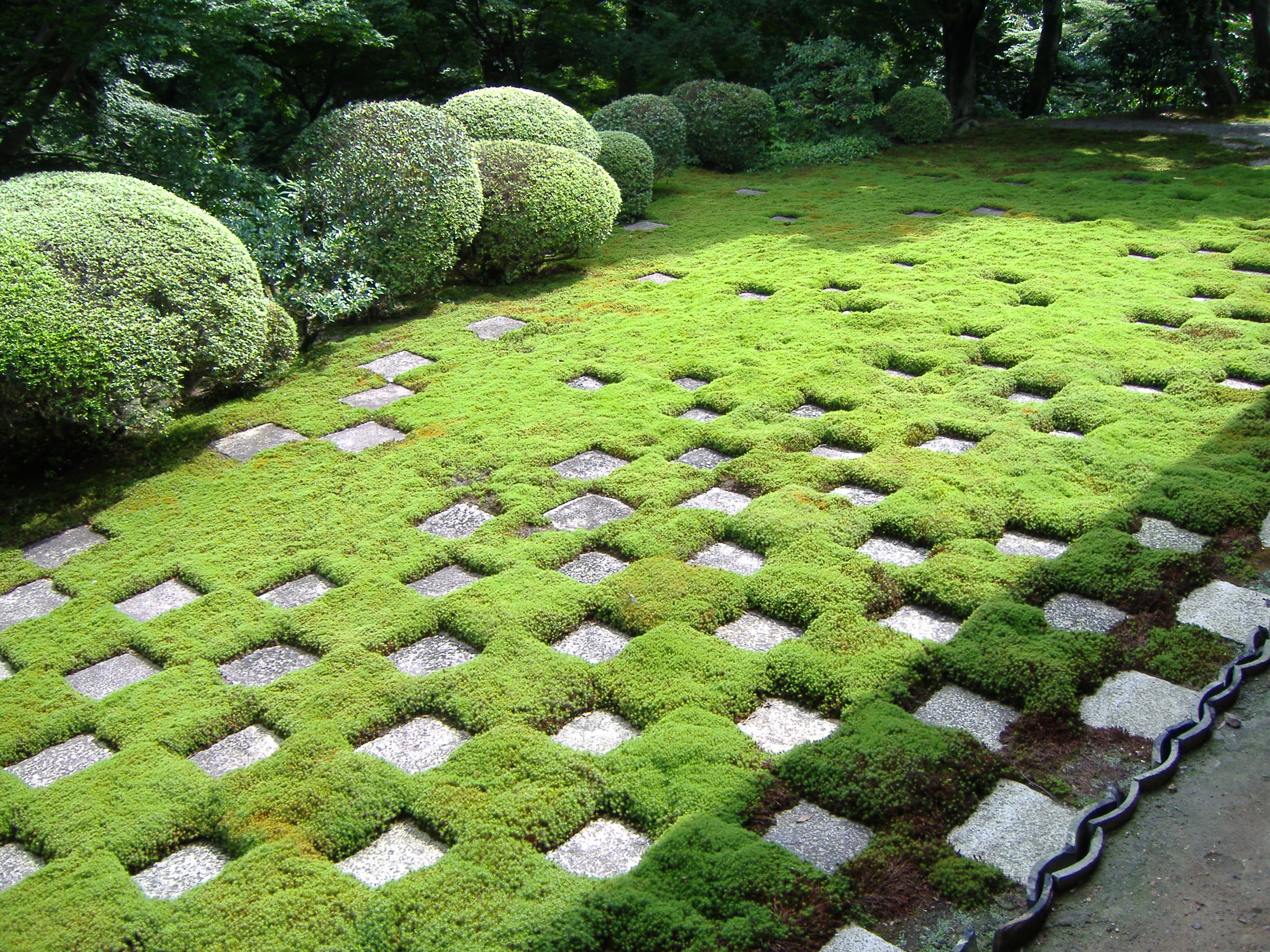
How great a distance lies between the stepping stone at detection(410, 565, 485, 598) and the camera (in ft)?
13.4

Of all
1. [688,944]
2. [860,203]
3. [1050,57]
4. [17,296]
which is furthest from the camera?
[1050,57]

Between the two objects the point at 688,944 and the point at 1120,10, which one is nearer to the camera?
the point at 688,944

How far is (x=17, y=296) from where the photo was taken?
15.9 ft

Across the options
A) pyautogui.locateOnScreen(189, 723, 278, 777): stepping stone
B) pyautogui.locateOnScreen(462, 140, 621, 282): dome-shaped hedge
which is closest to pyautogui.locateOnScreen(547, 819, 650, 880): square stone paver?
pyautogui.locateOnScreen(189, 723, 278, 777): stepping stone

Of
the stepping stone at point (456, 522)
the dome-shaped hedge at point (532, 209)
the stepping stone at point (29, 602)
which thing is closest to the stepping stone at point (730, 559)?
the stepping stone at point (456, 522)

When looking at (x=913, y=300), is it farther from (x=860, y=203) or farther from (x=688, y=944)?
(x=688, y=944)

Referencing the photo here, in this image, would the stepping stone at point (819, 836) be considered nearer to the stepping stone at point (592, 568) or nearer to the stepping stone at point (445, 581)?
the stepping stone at point (592, 568)

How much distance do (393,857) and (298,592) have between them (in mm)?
1672

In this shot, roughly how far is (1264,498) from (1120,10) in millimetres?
12865

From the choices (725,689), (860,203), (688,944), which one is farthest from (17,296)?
(860,203)

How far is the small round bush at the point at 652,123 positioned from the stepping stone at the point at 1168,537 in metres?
8.67

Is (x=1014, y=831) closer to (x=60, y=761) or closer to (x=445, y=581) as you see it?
(x=445, y=581)

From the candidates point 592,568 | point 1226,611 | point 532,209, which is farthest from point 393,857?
point 532,209

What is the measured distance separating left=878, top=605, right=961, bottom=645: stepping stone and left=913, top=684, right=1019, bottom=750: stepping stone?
1.00 feet
